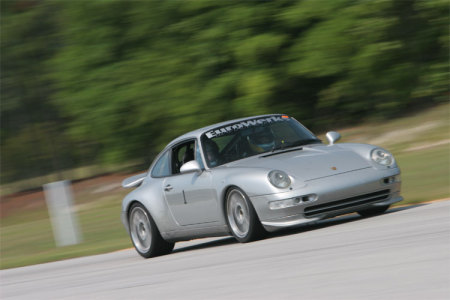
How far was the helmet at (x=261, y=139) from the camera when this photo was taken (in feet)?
30.3

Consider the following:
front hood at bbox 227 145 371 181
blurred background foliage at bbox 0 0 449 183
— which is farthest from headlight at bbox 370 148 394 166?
blurred background foliage at bbox 0 0 449 183

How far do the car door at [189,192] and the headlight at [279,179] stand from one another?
86 centimetres

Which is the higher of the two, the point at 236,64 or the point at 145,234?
the point at 236,64

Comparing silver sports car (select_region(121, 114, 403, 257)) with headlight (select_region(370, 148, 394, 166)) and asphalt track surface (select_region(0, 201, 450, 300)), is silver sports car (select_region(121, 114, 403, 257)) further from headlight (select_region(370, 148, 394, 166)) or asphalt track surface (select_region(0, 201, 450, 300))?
asphalt track surface (select_region(0, 201, 450, 300))

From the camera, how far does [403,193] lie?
1226 cm

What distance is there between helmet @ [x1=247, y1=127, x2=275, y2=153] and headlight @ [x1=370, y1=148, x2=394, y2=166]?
1.20m

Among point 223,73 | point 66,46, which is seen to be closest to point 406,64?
point 223,73

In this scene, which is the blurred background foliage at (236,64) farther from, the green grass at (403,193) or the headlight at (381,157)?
the headlight at (381,157)

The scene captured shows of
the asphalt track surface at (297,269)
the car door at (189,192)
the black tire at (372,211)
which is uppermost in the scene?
the car door at (189,192)

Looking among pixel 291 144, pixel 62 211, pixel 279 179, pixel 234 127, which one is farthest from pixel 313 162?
pixel 62 211

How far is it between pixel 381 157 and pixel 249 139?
153cm

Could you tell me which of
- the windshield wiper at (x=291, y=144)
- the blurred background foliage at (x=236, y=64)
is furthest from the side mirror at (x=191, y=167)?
the blurred background foliage at (x=236, y=64)

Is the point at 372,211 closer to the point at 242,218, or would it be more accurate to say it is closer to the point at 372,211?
the point at 372,211

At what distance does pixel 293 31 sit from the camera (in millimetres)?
22422
